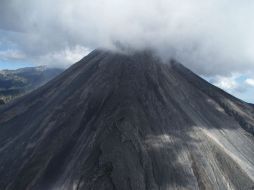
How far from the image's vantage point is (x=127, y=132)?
440 feet

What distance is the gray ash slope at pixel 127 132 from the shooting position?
4683 inches

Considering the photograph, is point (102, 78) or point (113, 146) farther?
point (102, 78)

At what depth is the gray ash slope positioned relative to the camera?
118938 millimetres

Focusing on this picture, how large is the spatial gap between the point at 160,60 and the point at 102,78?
37635 millimetres

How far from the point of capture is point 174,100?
16050 cm

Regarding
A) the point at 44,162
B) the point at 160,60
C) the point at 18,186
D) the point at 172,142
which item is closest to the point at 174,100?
the point at 172,142

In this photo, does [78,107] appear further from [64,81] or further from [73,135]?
[64,81]

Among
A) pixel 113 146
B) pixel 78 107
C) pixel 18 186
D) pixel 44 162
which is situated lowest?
pixel 18 186

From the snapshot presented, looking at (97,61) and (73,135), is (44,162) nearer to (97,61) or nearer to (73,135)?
(73,135)

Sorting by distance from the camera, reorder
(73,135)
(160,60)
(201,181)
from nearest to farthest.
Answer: (201,181) < (73,135) < (160,60)

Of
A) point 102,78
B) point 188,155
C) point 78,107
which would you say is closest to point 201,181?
point 188,155

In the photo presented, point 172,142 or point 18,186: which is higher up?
point 172,142

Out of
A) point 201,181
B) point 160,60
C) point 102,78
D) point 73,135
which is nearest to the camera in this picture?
point 201,181

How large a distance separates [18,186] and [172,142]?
48.2 metres
